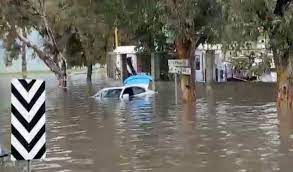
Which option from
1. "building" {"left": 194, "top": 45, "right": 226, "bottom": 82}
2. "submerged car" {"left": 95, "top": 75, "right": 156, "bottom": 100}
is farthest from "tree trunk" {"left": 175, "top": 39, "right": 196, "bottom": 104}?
"building" {"left": 194, "top": 45, "right": 226, "bottom": 82}

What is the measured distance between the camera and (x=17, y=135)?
10281mm

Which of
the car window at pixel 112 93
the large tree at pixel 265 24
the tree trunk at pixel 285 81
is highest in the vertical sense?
the large tree at pixel 265 24

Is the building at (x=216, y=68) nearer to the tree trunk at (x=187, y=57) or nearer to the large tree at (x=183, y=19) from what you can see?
the large tree at (x=183, y=19)

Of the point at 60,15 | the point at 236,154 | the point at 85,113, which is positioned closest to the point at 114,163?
the point at 236,154

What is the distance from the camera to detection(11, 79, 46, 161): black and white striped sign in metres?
10.2

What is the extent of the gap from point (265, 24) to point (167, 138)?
649 centimetres

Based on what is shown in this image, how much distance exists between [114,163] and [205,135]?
4585 mm

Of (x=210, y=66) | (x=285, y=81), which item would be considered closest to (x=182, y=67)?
(x=285, y=81)

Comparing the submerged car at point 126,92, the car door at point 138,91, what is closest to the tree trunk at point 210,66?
the submerged car at point 126,92

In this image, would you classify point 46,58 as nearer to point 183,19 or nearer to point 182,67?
point 182,67

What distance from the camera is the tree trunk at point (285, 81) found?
2294 centimetres

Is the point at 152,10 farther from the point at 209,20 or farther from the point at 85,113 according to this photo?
the point at 85,113

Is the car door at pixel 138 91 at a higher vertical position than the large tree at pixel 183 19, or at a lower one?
lower

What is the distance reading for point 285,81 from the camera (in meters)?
23.2
